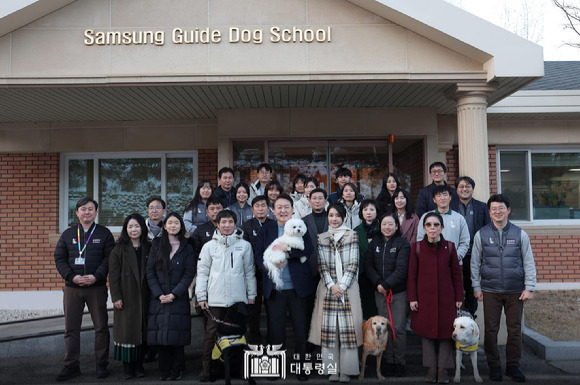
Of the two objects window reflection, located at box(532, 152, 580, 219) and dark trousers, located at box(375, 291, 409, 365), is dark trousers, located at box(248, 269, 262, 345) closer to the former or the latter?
dark trousers, located at box(375, 291, 409, 365)

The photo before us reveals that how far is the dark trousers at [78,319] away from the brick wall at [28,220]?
454 cm

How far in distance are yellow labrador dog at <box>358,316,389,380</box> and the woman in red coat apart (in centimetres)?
37

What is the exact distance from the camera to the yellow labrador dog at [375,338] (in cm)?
509

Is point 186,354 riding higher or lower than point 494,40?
lower

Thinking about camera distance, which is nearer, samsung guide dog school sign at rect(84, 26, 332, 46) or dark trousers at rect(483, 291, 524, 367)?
dark trousers at rect(483, 291, 524, 367)

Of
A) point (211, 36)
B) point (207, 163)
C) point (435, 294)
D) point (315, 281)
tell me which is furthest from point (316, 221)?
point (207, 163)

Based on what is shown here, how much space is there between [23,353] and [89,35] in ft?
14.3

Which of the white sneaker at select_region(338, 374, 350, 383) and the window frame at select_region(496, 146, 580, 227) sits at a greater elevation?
the window frame at select_region(496, 146, 580, 227)

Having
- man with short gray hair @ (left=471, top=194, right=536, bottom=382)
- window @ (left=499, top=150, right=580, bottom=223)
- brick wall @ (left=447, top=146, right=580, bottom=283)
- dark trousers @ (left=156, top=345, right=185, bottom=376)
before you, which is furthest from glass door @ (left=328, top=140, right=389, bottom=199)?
dark trousers @ (left=156, top=345, right=185, bottom=376)

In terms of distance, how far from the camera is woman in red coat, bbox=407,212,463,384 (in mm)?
5113

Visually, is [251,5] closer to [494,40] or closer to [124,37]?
[124,37]

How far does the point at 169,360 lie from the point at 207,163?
5.10 m

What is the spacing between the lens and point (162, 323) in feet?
17.2

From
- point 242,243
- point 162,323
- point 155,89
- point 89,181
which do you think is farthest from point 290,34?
point 89,181
